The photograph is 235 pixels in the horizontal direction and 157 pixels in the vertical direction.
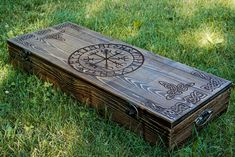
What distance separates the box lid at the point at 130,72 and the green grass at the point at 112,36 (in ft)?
0.72

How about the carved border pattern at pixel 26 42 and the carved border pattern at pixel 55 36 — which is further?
the carved border pattern at pixel 55 36

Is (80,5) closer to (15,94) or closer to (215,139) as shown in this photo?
(15,94)

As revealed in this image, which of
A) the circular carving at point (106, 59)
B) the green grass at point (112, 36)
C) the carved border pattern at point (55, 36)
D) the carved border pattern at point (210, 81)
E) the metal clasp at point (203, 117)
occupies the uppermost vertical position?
the carved border pattern at point (210, 81)

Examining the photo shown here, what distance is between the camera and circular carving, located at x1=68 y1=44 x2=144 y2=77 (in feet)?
9.08

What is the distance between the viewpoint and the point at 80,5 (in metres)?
4.61

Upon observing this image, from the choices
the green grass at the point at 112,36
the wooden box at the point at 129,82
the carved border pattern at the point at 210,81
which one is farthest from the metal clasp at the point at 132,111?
the carved border pattern at the point at 210,81

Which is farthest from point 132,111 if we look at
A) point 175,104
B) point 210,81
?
point 210,81

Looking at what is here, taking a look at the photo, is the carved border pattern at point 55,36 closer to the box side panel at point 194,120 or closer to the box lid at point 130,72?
the box lid at point 130,72

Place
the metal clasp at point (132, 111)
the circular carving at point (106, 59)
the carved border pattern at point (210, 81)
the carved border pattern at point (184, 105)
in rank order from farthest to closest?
the circular carving at point (106, 59)
the carved border pattern at point (210, 81)
the metal clasp at point (132, 111)
the carved border pattern at point (184, 105)

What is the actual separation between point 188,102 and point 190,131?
0.55ft

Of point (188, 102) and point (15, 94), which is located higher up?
point (188, 102)

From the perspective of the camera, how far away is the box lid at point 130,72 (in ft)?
7.93

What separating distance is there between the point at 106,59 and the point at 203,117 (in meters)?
0.80

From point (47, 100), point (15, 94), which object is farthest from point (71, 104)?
point (15, 94)
